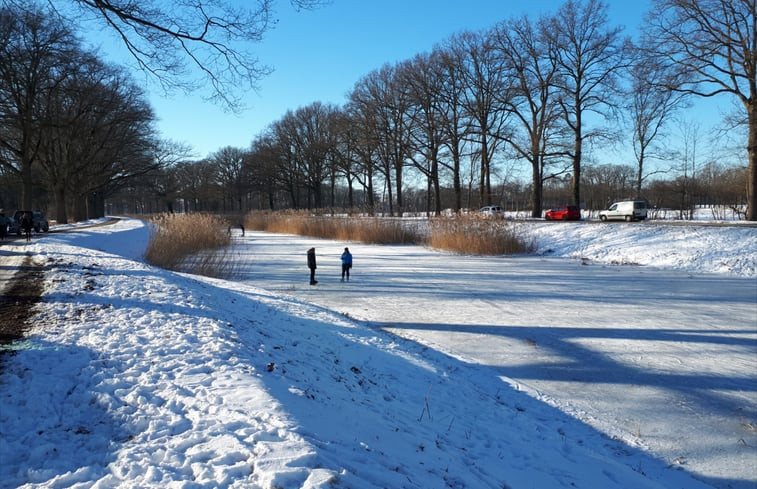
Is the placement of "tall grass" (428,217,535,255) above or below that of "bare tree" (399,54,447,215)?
below

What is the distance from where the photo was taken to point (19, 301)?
21.1ft

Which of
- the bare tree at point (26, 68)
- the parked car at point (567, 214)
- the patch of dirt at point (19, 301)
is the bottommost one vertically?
the patch of dirt at point (19, 301)

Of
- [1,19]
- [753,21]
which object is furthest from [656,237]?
[1,19]

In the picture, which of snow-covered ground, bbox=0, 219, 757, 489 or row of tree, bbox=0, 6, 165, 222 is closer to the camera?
snow-covered ground, bbox=0, 219, 757, 489

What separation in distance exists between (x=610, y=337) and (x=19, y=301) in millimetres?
9223

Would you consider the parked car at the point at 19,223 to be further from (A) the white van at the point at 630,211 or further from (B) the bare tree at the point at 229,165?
(B) the bare tree at the point at 229,165

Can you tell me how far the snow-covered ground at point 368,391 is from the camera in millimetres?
2688

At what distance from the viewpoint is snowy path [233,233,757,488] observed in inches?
179

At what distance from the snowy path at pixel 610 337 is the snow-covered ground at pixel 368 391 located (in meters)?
0.04

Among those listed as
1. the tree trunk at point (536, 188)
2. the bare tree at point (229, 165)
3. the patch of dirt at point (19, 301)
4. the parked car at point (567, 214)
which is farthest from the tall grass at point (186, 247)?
the bare tree at point (229, 165)

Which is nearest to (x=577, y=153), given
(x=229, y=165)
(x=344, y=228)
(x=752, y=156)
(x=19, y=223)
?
(x=752, y=156)

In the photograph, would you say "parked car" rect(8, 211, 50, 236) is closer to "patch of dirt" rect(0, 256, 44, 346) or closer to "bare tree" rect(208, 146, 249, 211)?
"patch of dirt" rect(0, 256, 44, 346)

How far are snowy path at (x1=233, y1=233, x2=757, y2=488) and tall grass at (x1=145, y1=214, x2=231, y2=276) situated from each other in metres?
1.17

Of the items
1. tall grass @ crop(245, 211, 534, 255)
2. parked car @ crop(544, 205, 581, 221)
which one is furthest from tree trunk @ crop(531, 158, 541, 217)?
tall grass @ crop(245, 211, 534, 255)
